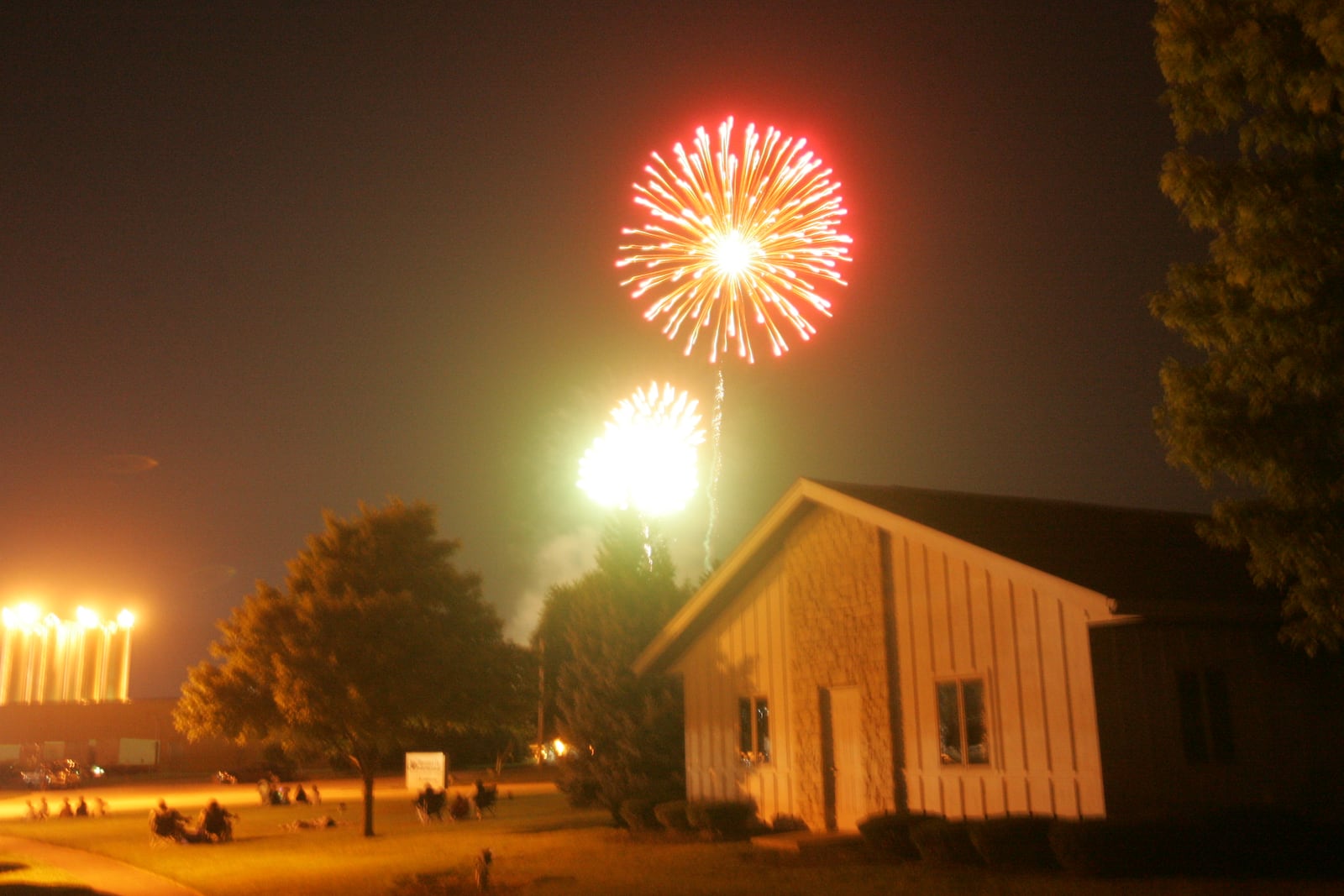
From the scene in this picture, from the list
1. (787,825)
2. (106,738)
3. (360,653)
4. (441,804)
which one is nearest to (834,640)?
(787,825)

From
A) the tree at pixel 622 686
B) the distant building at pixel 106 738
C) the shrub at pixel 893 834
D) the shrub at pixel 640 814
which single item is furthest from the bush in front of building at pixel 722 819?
the distant building at pixel 106 738

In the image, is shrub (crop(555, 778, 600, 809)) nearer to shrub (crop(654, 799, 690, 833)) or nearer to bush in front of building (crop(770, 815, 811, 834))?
shrub (crop(654, 799, 690, 833))

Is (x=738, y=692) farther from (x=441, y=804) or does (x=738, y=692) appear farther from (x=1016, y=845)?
(x=441, y=804)

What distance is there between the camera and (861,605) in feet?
67.8

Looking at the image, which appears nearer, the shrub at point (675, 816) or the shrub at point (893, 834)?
the shrub at point (893, 834)

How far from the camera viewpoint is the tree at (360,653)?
25.4 metres

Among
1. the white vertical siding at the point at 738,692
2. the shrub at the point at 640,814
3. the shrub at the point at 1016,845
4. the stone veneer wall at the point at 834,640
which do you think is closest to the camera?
the shrub at the point at 1016,845

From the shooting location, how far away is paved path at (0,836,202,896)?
1789 centimetres

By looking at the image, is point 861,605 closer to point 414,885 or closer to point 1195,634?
point 1195,634

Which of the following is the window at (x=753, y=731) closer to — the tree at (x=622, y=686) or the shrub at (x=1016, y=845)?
the tree at (x=622, y=686)

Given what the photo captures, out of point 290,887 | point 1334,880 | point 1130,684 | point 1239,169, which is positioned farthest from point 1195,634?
point 290,887

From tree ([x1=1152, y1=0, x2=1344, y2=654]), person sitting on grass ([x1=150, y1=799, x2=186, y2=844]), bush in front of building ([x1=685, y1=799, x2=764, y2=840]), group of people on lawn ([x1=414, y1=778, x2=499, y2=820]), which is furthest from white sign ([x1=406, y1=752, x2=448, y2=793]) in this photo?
tree ([x1=1152, y1=0, x2=1344, y2=654])

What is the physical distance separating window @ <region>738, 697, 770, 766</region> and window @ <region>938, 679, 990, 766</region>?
4852 millimetres

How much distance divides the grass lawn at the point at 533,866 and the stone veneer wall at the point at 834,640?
172cm
